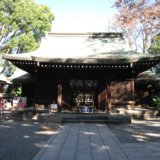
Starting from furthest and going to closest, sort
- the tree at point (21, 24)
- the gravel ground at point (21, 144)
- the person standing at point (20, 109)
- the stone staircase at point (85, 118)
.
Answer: the tree at point (21, 24)
the person standing at point (20, 109)
the stone staircase at point (85, 118)
the gravel ground at point (21, 144)

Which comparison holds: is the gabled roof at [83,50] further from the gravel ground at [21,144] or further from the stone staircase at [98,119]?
the gravel ground at [21,144]

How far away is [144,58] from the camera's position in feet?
55.7

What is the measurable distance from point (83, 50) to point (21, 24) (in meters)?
17.7

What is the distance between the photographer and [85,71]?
1969 cm

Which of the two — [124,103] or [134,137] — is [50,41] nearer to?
[124,103]

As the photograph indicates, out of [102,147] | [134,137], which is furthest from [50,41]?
[102,147]

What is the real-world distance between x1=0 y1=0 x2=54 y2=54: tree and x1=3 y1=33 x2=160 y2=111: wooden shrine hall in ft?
47.0

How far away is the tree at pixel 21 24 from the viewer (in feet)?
114

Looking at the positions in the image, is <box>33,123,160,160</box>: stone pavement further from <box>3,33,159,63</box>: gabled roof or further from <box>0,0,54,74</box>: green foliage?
<box>0,0,54,74</box>: green foliage

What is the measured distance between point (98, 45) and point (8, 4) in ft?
56.2

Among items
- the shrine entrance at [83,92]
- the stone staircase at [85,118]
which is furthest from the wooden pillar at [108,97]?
the shrine entrance at [83,92]

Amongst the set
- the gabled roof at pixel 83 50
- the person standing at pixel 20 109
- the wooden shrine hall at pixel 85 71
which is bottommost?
the person standing at pixel 20 109

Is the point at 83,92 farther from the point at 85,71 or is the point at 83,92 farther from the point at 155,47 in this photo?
the point at 155,47

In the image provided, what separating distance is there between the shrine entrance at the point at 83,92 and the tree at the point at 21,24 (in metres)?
17.4
